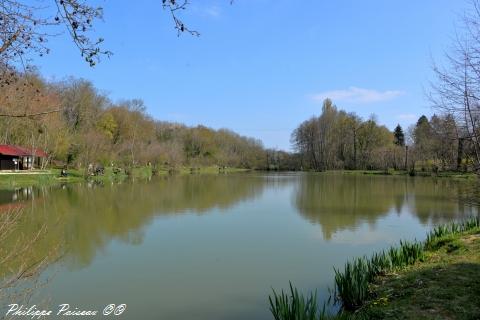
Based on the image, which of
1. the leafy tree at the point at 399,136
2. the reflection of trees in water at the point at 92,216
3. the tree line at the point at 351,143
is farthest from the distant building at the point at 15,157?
the leafy tree at the point at 399,136

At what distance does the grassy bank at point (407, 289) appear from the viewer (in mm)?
4832

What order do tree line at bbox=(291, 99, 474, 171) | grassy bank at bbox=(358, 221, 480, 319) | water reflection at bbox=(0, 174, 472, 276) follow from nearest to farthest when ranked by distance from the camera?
grassy bank at bbox=(358, 221, 480, 319), water reflection at bbox=(0, 174, 472, 276), tree line at bbox=(291, 99, 474, 171)

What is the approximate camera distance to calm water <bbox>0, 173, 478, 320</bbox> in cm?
689

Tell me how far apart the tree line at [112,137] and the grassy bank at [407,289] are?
4.00 m

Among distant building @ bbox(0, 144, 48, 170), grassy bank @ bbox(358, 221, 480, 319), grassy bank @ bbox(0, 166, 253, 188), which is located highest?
distant building @ bbox(0, 144, 48, 170)

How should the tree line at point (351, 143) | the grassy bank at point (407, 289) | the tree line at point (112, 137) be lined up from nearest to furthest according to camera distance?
the grassy bank at point (407, 289)
the tree line at point (112, 137)
the tree line at point (351, 143)

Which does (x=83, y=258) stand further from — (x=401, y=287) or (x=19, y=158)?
(x=19, y=158)

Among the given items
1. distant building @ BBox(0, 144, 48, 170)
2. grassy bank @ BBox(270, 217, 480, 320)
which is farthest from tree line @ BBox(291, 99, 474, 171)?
grassy bank @ BBox(270, 217, 480, 320)

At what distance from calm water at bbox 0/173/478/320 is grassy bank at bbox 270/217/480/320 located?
2.96 feet

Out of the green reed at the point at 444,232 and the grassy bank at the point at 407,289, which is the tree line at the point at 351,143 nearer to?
the green reed at the point at 444,232

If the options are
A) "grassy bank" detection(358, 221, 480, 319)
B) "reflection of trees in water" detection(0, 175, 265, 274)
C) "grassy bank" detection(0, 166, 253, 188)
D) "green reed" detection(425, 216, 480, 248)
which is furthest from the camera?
"grassy bank" detection(0, 166, 253, 188)

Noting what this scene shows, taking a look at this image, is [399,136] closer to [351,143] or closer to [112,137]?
[351,143]

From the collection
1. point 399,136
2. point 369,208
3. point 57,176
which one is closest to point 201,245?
point 369,208

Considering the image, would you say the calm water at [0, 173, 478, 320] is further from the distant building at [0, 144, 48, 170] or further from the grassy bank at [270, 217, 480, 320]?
the distant building at [0, 144, 48, 170]
